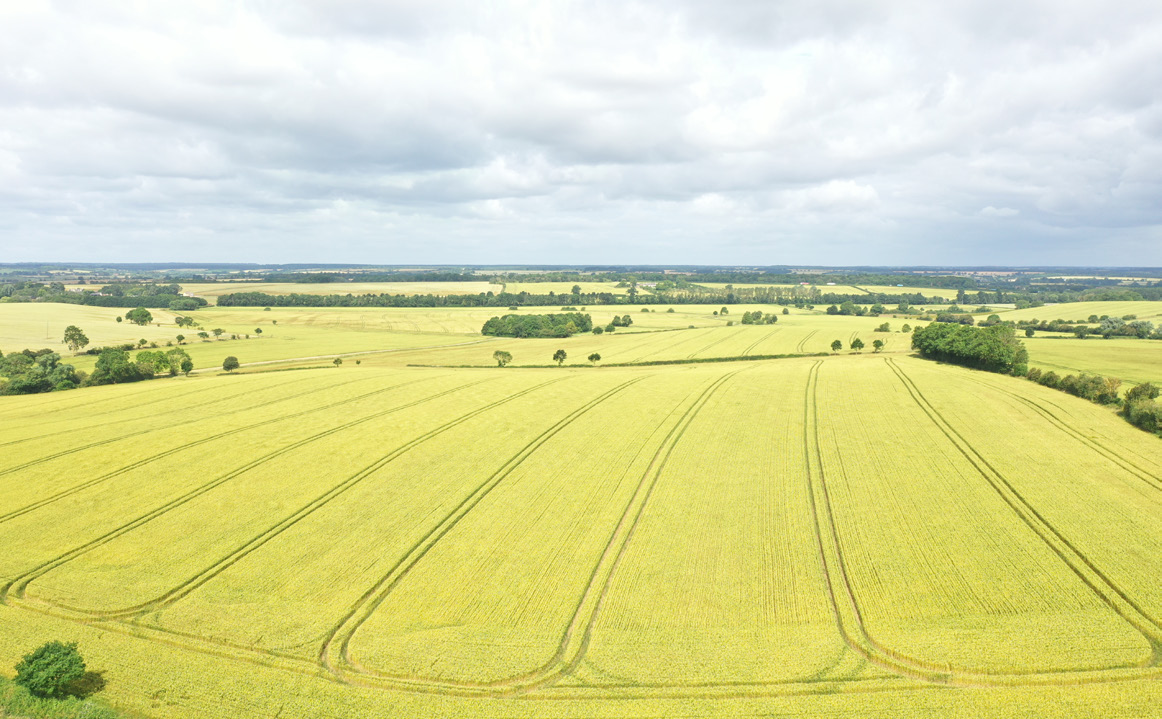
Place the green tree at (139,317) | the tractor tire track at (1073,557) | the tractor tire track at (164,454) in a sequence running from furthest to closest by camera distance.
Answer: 1. the green tree at (139,317)
2. the tractor tire track at (164,454)
3. the tractor tire track at (1073,557)

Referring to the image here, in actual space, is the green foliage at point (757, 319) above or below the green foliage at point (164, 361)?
above

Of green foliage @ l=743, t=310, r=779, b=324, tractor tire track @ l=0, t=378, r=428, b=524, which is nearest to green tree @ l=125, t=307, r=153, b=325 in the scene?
tractor tire track @ l=0, t=378, r=428, b=524

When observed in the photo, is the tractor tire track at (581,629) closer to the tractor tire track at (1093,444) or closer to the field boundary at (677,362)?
the tractor tire track at (1093,444)

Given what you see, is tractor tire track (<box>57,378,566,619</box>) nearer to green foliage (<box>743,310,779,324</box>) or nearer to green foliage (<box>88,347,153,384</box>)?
green foliage (<box>88,347,153,384</box>)

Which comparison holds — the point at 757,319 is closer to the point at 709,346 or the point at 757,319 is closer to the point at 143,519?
the point at 709,346

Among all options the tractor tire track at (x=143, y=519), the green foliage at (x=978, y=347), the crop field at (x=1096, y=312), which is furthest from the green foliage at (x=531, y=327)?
the crop field at (x=1096, y=312)

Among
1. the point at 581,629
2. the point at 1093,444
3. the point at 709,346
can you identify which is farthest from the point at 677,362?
the point at 581,629
